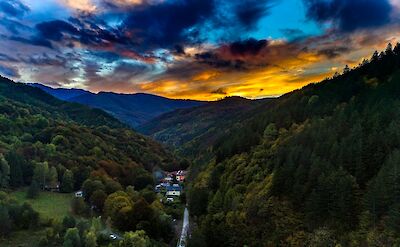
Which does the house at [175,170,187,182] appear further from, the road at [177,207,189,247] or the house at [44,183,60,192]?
the house at [44,183,60,192]

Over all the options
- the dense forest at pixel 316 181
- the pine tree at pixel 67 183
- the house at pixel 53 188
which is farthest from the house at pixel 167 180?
the dense forest at pixel 316 181

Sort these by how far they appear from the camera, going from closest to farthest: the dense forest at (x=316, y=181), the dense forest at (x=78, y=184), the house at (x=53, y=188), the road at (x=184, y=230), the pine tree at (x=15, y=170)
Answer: the dense forest at (x=316, y=181)
the dense forest at (x=78, y=184)
the road at (x=184, y=230)
the pine tree at (x=15, y=170)
the house at (x=53, y=188)

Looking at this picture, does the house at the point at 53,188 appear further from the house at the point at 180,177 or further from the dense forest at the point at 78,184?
the house at the point at 180,177

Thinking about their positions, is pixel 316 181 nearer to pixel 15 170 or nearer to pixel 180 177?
pixel 15 170

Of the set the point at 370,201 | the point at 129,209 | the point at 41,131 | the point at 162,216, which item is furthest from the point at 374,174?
the point at 41,131

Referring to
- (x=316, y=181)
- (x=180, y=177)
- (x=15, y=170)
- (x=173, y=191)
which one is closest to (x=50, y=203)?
(x=15, y=170)

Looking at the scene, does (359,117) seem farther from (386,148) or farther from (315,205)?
(315,205)
